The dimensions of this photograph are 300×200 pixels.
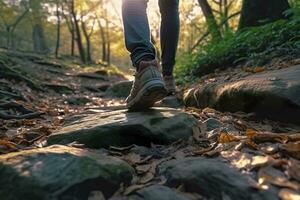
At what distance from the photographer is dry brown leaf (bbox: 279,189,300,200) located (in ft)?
4.50

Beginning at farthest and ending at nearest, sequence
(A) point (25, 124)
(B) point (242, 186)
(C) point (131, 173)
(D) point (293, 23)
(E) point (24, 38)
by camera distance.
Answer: (E) point (24, 38)
(D) point (293, 23)
(A) point (25, 124)
(C) point (131, 173)
(B) point (242, 186)

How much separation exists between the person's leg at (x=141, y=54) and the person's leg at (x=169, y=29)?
50 cm

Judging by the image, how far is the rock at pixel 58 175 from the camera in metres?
1.56

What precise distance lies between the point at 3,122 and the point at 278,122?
242 cm

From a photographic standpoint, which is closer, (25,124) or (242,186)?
(242,186)

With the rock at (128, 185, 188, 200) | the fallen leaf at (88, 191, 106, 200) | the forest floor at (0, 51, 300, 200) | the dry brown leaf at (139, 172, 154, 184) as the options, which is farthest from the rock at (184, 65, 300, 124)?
the fallen leaf at (88, 191, 106, 200)

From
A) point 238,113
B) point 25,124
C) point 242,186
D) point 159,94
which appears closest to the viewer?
point 242,186

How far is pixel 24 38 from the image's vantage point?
50531 mm

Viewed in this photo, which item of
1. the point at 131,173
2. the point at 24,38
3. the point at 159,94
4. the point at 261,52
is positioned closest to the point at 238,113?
the point at 159,94

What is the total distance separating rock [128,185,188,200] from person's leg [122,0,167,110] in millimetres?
959

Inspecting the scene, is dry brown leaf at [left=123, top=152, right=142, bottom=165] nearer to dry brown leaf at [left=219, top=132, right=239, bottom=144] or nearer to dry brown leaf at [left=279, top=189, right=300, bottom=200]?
dry brown leaf at [left=219, top=132, right=239, bottom=144]

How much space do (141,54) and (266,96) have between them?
3.02 ft

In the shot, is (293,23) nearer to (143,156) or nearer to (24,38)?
(143,156)

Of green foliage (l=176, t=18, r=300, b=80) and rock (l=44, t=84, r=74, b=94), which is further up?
green foliage (l=176, t=18, r=300, b=80)
